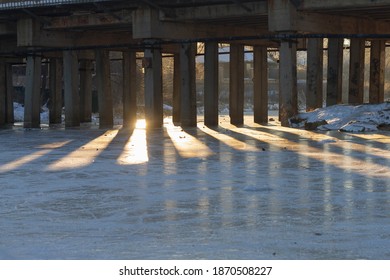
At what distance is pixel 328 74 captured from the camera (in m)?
31.9

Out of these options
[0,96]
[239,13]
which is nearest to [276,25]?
[239,13]

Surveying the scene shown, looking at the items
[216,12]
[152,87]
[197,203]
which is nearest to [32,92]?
[152,87]

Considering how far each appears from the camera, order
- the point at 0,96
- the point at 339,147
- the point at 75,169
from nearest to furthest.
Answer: the point at 75,169, the point at 339,147, the point at 0,96

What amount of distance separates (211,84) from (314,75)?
4.25 metres

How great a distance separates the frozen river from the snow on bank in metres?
6.61

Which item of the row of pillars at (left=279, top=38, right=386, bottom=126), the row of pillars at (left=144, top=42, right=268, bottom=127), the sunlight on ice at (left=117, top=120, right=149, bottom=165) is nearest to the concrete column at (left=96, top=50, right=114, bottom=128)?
the row of pillars at (left=144, top=42, right=268, bottom=127)

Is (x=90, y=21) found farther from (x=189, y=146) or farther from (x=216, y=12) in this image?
(x=189, y=146)

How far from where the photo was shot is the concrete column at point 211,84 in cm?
3131

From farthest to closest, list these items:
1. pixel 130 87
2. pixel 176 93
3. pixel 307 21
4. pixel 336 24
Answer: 1. pixel 176 93
2. pixel 130 87
3. pixel 336 24
4. pixel 307 21

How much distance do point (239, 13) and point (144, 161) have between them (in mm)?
12904

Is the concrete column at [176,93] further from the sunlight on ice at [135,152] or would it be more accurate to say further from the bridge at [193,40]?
the sunlight on ice at [135,152]
